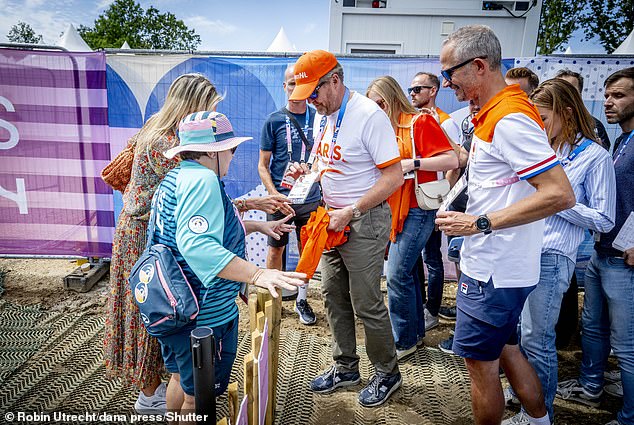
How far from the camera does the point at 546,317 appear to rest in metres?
2.30

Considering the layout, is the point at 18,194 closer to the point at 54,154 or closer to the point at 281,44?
the point at 54,154

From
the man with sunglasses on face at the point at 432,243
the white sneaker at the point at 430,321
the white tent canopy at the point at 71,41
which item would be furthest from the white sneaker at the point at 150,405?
the white tent canopy at the point at 71,41

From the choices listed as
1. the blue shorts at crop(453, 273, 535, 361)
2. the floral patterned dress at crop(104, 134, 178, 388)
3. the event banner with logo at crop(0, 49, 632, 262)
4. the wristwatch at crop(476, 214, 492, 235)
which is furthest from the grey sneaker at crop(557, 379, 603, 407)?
the event banner with logo at crop(0, 49, 632, 262)

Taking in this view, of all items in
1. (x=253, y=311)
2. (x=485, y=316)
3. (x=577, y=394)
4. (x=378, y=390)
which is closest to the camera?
(x=485, y=316)

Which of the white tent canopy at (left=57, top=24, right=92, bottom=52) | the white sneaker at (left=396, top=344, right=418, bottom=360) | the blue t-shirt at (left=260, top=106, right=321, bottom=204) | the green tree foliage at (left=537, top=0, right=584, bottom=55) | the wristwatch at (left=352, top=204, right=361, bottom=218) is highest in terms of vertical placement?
the green tree foliage at (left=537, top=0, right=584, bottom=55)

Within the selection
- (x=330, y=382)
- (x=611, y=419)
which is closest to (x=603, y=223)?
(x=611, y=419)

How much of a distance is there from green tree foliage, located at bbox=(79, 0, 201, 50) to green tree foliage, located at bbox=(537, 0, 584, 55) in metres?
28.1

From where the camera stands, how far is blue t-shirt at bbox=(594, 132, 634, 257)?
2.45 metres

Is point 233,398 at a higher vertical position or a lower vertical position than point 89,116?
lower

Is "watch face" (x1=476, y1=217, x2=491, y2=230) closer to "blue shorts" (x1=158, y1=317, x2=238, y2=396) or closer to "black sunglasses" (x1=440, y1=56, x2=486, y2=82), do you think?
"black sunglasses" (x1=440, y1=56, x2=486, y2=82)

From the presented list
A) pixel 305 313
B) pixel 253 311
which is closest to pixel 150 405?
pixel 253 311

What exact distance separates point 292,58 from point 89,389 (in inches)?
143

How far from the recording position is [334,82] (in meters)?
2.44

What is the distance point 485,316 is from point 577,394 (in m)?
1.71
